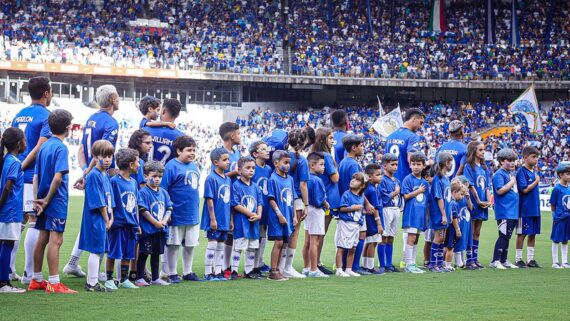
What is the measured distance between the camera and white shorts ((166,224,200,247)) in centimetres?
1031

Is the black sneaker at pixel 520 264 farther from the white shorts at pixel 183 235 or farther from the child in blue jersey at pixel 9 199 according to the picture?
the child in blue jersey at pixel 9 199

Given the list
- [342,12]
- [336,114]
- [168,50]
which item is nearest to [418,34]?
Result: [342,12]

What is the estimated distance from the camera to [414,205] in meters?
12.4

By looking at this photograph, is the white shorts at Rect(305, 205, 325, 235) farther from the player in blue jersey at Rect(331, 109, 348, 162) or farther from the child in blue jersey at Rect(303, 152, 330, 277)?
the player in blue jersey at Rect(331, 109, 348, 162)

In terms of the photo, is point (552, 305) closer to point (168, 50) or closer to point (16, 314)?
point (16, 314)

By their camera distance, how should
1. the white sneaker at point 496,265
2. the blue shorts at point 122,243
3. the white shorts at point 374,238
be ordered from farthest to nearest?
the white sneaker at point 496,265, the white shorts at point 374,238, the blue shorts at point 122,243

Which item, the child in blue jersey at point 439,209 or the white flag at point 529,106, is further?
the white flag at point 529,106

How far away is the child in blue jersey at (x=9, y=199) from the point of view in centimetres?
887

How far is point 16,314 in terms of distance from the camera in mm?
7445

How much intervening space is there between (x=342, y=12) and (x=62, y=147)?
168 ft

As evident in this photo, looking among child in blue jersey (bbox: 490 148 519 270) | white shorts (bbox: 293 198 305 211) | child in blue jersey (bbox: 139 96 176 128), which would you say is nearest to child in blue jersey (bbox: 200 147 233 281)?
child in blue jersey (bbox: 139 96 176 128)

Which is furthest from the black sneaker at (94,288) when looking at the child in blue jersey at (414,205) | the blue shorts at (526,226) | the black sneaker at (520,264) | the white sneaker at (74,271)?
the blue shorts at (526,226)

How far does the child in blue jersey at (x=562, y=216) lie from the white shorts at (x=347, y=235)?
3.97 metres

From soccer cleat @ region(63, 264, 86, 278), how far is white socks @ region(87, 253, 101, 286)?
1211 millimetres
